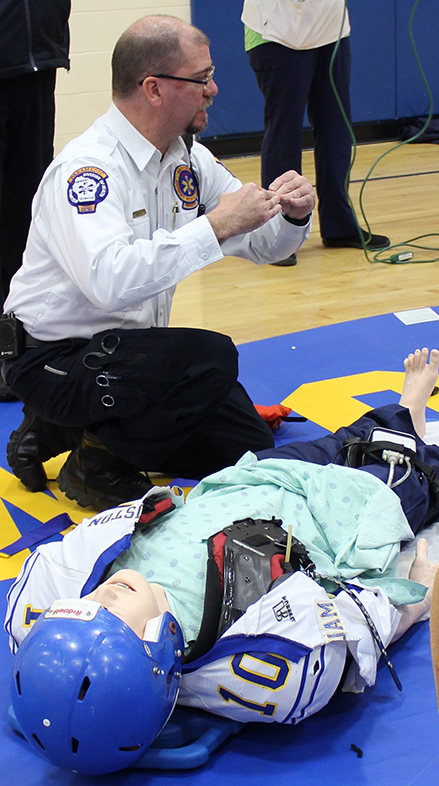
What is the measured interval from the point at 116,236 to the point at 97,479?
617mm

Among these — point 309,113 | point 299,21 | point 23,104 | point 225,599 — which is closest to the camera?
point 225,599

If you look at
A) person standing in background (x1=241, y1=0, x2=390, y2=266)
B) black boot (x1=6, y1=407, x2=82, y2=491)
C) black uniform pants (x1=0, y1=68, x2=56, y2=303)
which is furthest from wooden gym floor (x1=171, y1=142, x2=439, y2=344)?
black boot (x1=6, y1=407, x2=82, y2=491)

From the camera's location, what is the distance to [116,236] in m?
1.80

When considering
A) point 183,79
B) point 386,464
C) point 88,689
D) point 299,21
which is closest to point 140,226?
point 183,79

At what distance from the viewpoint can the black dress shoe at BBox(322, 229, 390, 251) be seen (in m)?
4.07

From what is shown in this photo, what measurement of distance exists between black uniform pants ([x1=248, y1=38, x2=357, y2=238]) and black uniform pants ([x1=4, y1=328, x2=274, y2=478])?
83.4 inches

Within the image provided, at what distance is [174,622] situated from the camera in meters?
1.31

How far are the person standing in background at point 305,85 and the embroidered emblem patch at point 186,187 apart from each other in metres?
1.80

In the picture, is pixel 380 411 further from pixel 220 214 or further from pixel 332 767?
pixel 332 767

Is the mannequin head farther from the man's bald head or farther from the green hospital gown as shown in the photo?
the man's bald head

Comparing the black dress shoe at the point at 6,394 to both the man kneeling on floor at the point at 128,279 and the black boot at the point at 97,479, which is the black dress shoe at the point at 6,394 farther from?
the black boot at the point at 97,479

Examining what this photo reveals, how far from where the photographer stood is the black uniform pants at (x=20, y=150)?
2.54m

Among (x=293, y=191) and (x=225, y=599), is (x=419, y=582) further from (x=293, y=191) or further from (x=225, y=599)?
(x=293, y=191)

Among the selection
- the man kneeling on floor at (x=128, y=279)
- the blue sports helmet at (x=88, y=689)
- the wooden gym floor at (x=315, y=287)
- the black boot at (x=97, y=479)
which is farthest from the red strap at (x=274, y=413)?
the blue sports helmet at (x=88, y=689)
